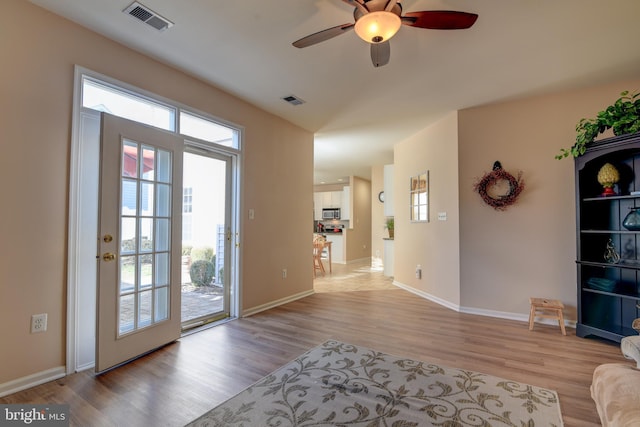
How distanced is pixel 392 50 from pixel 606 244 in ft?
10.0

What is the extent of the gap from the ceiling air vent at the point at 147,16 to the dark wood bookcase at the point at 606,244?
411 cm

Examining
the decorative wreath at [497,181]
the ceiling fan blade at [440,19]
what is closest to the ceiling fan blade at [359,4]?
the ceiling fan blade at [440,19]

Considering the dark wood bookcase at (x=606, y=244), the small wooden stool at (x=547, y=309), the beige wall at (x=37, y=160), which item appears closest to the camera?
the beige wall at (x=37, y=160)

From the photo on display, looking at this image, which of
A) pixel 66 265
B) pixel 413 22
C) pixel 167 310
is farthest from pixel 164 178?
pixel 413 22

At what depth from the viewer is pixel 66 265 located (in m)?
2.30

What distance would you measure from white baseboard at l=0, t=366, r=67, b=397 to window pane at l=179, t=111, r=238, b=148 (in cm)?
233

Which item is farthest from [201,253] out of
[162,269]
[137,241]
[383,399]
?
[383,399]

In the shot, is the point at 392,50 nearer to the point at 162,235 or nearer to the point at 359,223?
the point at 162,235

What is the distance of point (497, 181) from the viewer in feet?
12.5

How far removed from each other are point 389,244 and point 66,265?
18.1 feet

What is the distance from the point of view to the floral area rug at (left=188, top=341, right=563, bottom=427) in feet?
5.78

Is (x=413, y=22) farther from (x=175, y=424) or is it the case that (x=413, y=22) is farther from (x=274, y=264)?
(x=274, y=264)

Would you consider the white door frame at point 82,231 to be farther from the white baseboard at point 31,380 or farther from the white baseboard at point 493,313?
the white baseboard at point 493,313

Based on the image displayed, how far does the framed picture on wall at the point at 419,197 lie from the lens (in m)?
4.80
